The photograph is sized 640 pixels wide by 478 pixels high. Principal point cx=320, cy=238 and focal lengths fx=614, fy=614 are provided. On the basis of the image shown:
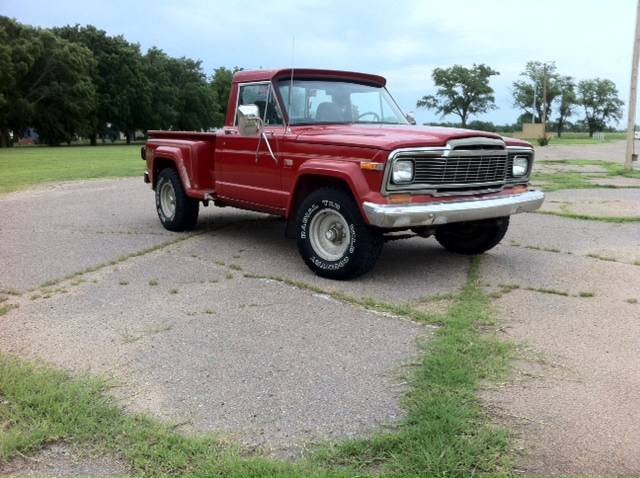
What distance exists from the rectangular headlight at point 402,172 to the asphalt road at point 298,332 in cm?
99

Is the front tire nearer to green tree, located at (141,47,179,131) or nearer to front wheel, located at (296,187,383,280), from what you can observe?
front wheel, located at (296,187,383,280)

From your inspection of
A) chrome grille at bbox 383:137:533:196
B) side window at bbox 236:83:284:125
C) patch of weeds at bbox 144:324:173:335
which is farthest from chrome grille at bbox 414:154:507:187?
patch of weeds at bbox 144:324:173:335

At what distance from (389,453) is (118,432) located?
4.29 ft

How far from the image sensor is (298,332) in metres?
4.38

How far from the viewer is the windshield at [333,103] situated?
658 centimetres

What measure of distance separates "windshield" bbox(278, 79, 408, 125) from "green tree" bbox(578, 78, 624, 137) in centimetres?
9320

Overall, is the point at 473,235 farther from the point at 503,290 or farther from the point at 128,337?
the point at 128,337

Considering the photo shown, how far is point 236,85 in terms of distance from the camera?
7.36 meters

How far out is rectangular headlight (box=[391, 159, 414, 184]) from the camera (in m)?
5.22

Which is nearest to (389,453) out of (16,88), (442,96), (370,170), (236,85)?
(370,170)

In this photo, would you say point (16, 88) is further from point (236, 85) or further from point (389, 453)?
point (389, 453)

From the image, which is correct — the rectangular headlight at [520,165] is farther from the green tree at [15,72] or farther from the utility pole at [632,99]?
the green tree at [15,72]

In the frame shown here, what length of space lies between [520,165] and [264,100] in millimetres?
2873

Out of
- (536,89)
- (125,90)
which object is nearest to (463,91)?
(536,89)
